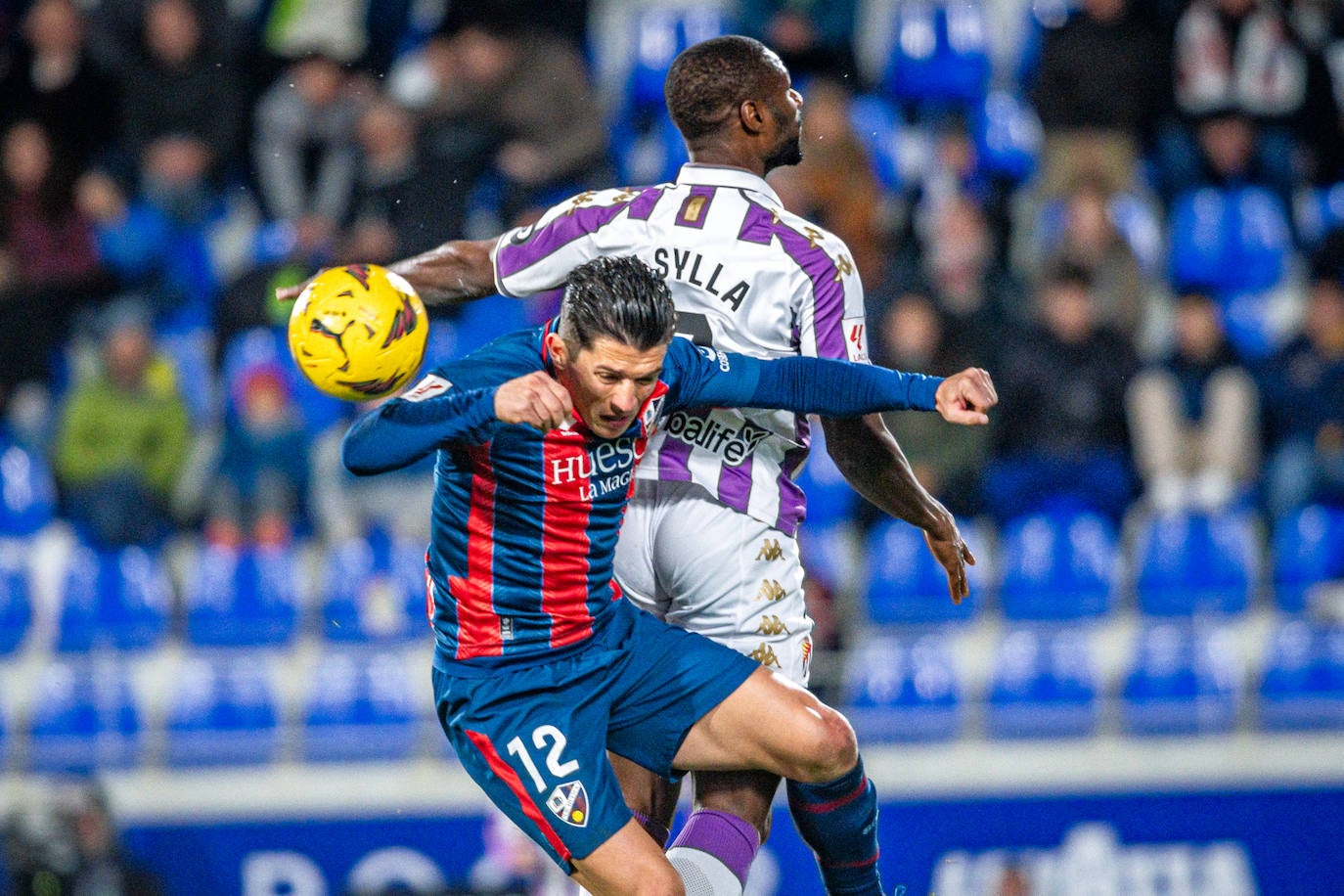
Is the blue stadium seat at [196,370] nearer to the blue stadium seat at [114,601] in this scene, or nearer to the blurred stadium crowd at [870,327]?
the blurred stadium crowd at [870,327]

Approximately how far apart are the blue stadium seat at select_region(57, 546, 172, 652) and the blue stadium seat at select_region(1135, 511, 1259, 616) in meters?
4.81

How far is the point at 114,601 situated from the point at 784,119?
6014mm

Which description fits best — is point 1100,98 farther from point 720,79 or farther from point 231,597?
point 720,79

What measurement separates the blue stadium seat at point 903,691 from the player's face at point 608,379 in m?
4.55

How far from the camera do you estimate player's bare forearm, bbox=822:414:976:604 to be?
452cm

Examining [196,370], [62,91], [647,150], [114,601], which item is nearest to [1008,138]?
[647,150]

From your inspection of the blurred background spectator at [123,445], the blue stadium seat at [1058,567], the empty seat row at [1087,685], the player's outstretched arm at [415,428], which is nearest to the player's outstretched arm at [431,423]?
the player's outstretched arm at [415,428]

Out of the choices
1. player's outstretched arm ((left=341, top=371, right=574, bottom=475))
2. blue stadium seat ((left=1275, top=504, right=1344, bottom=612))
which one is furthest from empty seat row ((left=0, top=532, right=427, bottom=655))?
player's outstretched arm ((left=341, top=371, right=574, bottom=475))

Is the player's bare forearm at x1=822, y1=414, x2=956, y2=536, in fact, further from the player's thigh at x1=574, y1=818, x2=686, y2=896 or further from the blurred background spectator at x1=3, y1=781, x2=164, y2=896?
the blurred background spectator at x1=3, y1=781, x2=164, y2=896

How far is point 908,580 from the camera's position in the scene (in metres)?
8.84

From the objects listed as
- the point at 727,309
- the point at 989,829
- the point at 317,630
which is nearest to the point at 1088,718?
the point at 989,829

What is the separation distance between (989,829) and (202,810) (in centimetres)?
353

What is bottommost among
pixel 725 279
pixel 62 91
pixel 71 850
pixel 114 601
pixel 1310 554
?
pixel 71 850

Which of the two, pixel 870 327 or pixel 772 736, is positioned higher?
pixel 870 327
